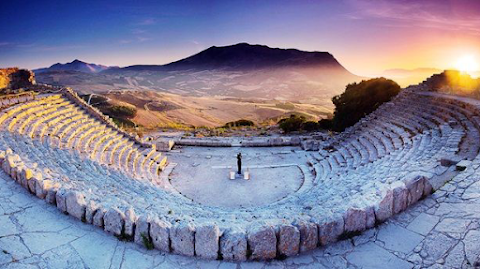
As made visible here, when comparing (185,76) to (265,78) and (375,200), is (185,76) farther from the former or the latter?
(375,200)

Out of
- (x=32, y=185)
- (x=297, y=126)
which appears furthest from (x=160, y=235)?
(x=297, y=126)

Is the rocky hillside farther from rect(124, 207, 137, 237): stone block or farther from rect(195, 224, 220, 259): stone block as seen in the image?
rect(195, 224, 220, 259): stone block

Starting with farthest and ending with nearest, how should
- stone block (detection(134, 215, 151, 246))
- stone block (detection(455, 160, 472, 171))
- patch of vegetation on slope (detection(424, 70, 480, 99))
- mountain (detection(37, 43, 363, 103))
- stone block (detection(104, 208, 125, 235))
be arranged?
mountain (detection(37, 43, 363, 103)), patch of vegetation on slope (detection(424, 70, 480, 99)), stone block (detection(455, 160, 472, 171)), stone block (detection(104, 208, 125, 235)), stone block (detection(134, 215, 151, 246))

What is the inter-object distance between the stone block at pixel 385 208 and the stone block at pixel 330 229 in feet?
2.67

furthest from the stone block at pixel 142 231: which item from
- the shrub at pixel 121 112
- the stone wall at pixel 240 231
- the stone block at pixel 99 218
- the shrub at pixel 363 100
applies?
the shrub at pixel 121 112

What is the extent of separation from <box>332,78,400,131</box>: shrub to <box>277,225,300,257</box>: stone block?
19.0m

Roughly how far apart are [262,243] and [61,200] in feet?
13.0

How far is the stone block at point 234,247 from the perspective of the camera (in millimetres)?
4527

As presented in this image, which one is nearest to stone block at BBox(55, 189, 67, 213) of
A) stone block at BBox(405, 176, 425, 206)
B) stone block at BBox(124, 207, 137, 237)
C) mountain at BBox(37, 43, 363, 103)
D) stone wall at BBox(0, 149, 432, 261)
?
stone wall at BBox(0, 149, 432, 261)

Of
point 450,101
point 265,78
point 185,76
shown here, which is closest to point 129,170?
point 450,101

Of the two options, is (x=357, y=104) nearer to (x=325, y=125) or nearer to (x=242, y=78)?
(x=325, y=125)

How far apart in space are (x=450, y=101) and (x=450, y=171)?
911cm

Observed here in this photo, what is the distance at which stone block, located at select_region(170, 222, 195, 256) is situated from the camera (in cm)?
460

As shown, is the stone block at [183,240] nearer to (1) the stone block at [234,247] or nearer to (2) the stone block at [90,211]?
(1) the stone block at [234,247]
